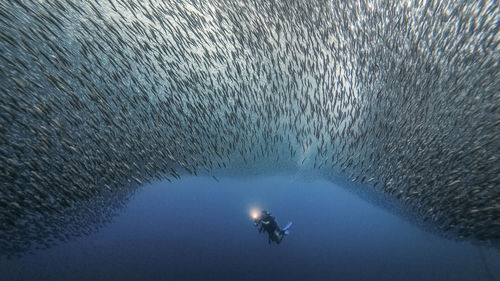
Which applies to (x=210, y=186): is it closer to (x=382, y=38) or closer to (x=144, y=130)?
(x=144, y=130)

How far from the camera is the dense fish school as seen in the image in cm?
501

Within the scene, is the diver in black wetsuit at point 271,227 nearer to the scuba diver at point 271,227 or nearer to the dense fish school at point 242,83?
the scuba diver at point 271,227

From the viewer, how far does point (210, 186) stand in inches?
1216

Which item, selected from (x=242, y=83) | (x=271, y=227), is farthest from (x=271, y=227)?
(x=242, y=83)

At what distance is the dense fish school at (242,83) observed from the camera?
16.4 ft

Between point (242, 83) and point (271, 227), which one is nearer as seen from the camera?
point (242, 83)

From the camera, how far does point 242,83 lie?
7.72 metres

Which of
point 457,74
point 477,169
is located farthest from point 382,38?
point 477,169

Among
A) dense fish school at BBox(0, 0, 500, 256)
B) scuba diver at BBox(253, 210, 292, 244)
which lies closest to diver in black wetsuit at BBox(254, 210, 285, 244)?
scuba diver at BBox(253, 210, 292, 244)

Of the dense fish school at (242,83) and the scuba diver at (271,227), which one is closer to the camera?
the dense fish school at (242,83)

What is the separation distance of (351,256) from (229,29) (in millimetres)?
37116

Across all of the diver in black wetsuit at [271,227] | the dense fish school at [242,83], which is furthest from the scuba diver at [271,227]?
the dense fish school at [242,83]

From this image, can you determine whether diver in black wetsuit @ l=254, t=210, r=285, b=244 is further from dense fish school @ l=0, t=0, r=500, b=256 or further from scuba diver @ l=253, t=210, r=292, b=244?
dense fish school @ l=0, t=0, r=500, b=256

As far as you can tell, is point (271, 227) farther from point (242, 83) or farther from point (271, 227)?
point (242, 83)
